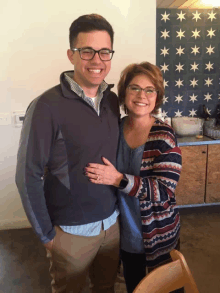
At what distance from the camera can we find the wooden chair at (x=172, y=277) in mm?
811

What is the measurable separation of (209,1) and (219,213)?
2.28 metres

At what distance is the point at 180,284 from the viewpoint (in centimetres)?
86

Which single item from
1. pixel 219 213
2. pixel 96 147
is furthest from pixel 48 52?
pixel 219 213

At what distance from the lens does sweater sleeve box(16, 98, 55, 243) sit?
1.05 metres

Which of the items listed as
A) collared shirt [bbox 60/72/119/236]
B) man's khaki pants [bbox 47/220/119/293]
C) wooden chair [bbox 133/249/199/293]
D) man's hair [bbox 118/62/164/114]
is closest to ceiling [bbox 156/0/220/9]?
man's hair [bbox 118/62/164/114]

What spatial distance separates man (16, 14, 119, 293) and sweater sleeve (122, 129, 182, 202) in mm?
161

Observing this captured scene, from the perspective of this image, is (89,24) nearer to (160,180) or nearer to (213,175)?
(160,180)

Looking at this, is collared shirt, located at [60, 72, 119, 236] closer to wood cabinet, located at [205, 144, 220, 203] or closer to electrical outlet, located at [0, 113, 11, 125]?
electrical outlet, located at [0, 113, 11, 125]

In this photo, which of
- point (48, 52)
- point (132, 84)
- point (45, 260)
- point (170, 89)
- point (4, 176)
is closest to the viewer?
point (132, 84)

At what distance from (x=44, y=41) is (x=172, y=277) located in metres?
2.13

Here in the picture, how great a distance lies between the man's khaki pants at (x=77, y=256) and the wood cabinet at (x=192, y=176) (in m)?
1.50

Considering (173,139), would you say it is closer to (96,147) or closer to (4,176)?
(96,147)

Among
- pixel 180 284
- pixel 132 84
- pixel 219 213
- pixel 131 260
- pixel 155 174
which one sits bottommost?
pixel 219 213

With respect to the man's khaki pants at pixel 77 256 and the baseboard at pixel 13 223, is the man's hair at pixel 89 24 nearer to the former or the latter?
the man's khaki pants at pixel 77 256
